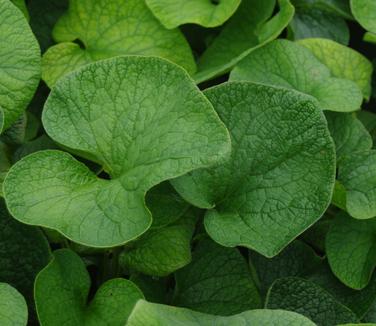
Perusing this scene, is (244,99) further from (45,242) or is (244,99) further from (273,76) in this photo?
(45,242)

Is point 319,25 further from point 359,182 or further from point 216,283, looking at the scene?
point 216,283

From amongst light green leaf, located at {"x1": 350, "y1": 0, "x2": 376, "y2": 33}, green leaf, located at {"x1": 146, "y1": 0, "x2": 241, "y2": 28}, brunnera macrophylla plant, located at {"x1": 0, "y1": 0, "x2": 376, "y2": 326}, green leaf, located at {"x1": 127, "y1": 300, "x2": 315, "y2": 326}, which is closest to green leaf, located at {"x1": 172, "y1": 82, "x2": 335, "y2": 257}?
brunnera macrophylla plant, located at {"x1": 0, "y1": 0, "x2": 376, "y2": 326}

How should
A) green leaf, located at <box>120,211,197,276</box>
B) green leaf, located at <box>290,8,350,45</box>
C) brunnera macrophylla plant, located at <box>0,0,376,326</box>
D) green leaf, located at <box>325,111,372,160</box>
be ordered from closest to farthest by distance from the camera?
brunnera macrophylla plant, located at <box>0,0,376,326</box> < green leaf, located at <box>120,211,197,276</box> < green leaf, located at <box>325,111,372,160</box> < green leaf, located at <box>290,8,350,45</box>

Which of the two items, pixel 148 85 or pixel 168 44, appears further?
pixel 168 44

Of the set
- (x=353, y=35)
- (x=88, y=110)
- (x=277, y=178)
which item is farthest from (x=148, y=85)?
(x=353, y=35)

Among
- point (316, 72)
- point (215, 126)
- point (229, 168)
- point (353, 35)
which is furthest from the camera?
point (353, 35)

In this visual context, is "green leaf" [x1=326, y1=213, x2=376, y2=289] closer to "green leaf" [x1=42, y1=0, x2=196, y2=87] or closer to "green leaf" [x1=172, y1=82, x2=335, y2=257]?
"green leaf" [x1=172, y1=82, x2=335, y2=257]

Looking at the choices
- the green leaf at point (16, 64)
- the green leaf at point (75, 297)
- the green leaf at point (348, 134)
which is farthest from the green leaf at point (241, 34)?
the green leaf at point (75, 297)
